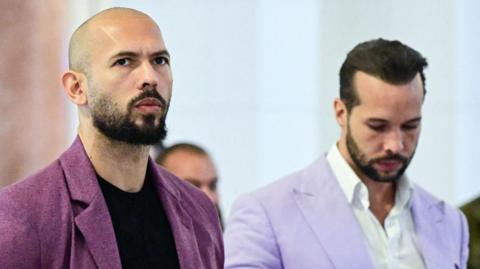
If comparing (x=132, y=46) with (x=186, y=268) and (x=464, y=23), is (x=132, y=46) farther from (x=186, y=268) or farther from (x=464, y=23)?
(x=464, y=23)

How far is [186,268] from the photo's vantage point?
9.14ft

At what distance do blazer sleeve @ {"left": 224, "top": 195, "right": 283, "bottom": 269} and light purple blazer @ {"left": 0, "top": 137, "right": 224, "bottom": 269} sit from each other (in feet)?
2.52

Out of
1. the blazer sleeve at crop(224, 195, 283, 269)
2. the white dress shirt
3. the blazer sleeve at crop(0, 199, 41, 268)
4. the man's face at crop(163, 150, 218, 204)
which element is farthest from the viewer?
the man's face at crop(163, 150, 218, 204)

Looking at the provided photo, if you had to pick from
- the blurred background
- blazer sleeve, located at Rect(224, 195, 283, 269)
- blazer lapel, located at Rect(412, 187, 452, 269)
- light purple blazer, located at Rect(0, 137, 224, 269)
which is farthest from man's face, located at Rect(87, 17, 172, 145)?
the blurred background

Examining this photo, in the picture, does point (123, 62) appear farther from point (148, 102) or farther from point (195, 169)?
point (195, 169)

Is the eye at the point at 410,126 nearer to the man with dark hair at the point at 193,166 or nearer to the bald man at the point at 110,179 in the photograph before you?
the man with dark hair at the point at 193,166

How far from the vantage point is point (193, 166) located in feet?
15.5

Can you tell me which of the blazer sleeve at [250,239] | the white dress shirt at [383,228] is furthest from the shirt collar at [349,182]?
the blazer sleeve at [250,239]

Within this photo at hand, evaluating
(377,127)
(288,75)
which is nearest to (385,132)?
(377,127)

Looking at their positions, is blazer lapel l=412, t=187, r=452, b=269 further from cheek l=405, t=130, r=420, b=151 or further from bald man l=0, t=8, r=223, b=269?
bald man l=0, t=8, r=223, b=269

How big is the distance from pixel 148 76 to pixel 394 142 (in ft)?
4.08

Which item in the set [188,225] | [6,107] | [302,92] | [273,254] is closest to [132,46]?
[188,225]

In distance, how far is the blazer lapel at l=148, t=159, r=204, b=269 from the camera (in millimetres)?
2811

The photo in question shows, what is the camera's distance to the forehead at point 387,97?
3846 mm
